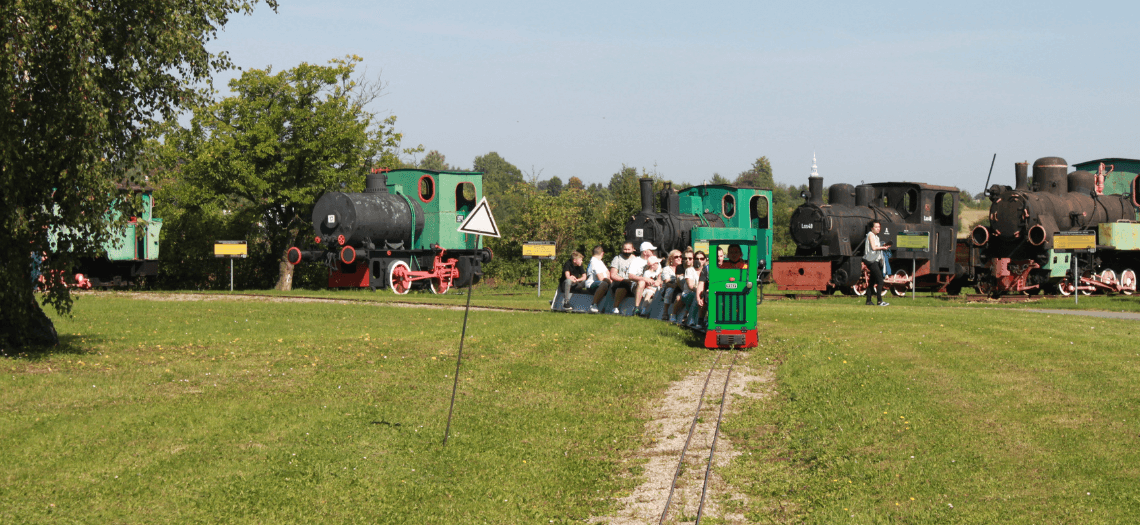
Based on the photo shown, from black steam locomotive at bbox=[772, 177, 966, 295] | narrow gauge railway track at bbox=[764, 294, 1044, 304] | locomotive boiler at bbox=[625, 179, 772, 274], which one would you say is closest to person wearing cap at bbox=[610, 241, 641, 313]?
narrow gauge railway track at bbox=[764, 294, 1044, 304]

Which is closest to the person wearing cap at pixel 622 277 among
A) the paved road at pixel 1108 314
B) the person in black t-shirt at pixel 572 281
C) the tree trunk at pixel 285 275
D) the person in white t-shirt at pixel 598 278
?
the person in white t-shirt at pixel 598 278

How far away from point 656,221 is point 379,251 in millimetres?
8182

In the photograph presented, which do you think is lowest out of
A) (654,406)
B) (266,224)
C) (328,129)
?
(654,406)

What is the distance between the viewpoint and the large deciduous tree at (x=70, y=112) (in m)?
11.3

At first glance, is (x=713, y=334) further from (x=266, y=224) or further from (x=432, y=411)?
(x=266, y=224)

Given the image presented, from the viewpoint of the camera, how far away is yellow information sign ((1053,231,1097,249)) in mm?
27016

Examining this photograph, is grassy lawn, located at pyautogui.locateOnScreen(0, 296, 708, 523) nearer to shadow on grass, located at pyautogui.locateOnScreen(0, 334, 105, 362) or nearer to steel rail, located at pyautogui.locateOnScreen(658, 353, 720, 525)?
shadow on grass, located at pyautogui.locateOnScreen(0, 334, 105, 362)

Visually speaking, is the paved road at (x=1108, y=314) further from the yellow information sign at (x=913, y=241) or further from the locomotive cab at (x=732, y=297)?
the locomotive cab at (x=732, y=297)

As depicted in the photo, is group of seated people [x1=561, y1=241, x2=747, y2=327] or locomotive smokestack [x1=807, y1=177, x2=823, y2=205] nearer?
group of seated people [x1=561, y1=241, x2=747, y2=327]

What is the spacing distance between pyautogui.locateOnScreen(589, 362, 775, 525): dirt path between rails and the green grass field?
0.18 m

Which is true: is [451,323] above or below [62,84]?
below

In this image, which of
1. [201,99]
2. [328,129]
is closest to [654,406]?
[201,99]

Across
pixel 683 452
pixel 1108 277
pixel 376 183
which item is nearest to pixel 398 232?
pixel 376 183

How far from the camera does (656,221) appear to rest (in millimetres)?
31297
